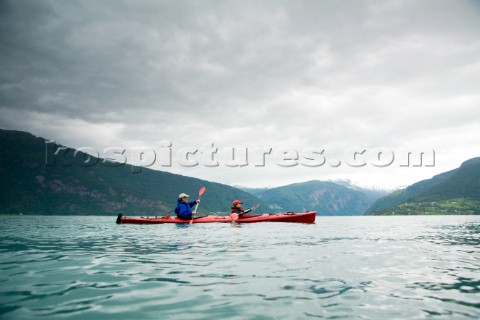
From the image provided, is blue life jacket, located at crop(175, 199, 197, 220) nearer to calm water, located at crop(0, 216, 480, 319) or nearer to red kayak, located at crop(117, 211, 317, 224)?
red kayak, located at crop(117, 211, 317, 224)

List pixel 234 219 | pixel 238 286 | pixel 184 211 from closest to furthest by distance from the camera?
pixel 238 286 < pixel 184 211 < pixel 234 219

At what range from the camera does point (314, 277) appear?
7.89 meters

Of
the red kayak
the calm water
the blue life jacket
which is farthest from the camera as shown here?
the red kayak

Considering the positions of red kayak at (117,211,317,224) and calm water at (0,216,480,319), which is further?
red kayak at (117,211,317,224)

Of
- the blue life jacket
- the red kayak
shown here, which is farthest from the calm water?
the red kayak

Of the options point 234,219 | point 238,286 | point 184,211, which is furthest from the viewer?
point 234,219

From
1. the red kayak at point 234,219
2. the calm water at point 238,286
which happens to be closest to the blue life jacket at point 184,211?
the red kayak at point 234,219

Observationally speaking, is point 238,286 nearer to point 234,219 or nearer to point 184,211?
point 184,211

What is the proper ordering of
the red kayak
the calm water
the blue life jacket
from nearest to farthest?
1. the calm water
2. the blue life jacket
3. the red kayak

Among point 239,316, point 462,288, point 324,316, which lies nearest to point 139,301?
point 239,316

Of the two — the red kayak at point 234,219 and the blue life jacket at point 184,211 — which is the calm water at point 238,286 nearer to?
the blue life jacket at point 184,211

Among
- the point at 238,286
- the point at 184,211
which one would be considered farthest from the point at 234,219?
the point at 238,286

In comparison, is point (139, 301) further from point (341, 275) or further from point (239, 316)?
point (341, 275)

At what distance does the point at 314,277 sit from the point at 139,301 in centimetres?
436
